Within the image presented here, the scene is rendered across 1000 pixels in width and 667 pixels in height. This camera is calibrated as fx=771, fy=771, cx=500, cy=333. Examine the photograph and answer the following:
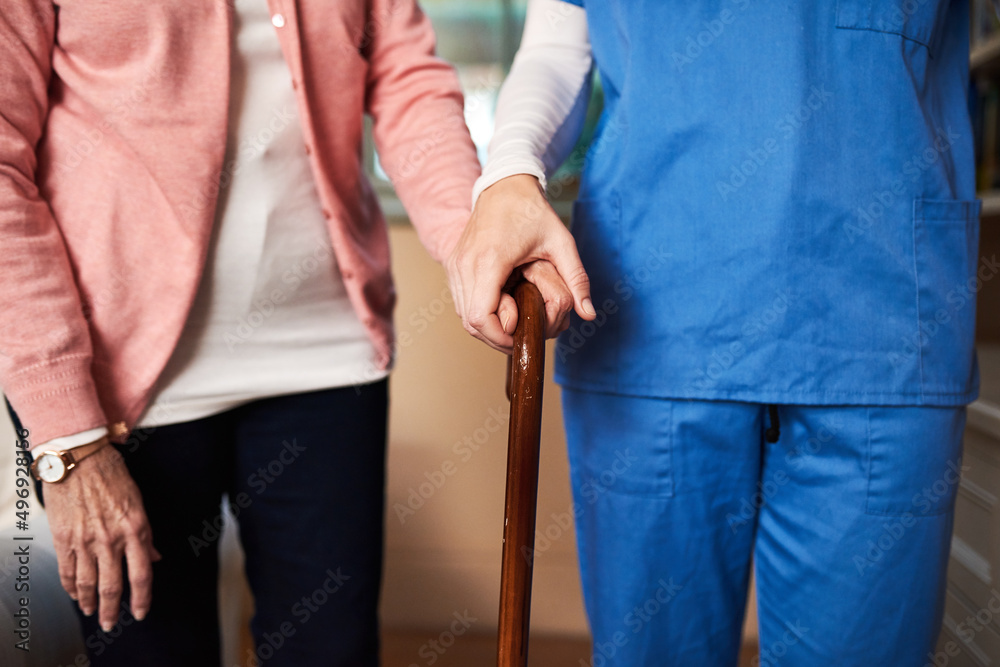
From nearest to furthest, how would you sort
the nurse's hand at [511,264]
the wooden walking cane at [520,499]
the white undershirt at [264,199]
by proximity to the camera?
the wooden walking cane at [520,499], the nurse's hand at [511,264], the white undershirt at [264,199]

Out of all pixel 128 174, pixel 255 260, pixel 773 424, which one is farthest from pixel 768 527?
pixel 128 174

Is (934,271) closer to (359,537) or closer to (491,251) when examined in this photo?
(491,251)

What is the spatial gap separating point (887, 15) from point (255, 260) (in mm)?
627

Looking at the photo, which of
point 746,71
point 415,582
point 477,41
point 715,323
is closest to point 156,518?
point 715,323

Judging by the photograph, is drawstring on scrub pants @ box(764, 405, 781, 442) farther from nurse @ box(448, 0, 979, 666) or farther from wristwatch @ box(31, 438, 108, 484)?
wristwatch @ box(31, 438, 108, 484)

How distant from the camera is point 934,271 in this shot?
2.22 feet

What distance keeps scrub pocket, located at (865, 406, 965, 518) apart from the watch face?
705mm

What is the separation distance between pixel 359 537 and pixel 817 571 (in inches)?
19.3

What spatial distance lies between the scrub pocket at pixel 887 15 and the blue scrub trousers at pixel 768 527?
33 centimetres

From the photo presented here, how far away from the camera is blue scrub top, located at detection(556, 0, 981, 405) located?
0.66 m

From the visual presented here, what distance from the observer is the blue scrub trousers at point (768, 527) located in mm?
676

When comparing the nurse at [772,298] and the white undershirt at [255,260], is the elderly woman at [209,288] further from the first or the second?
the nurse at [772,298]

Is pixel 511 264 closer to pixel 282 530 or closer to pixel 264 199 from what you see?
pixel 264 199

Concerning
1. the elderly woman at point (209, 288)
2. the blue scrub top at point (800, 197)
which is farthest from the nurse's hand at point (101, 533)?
the blue scrub top at point (800, 197)
